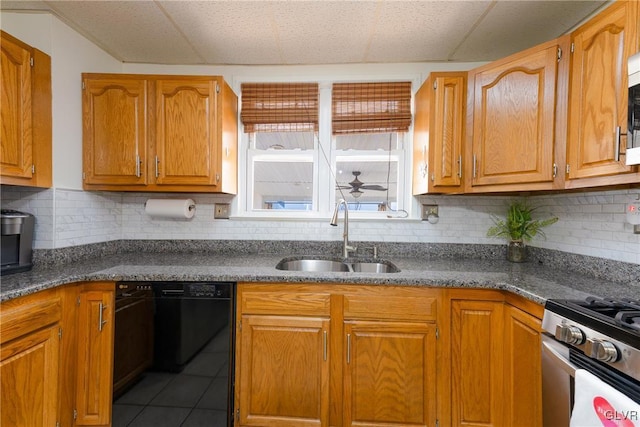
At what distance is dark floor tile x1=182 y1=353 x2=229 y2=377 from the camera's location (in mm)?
1576

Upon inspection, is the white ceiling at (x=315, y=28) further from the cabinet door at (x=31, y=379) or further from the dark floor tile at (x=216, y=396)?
the dark floor tile at (x=216, y=396)

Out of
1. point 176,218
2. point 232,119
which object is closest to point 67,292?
point 176,218

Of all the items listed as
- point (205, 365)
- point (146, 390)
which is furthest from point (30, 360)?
point (205, 365)

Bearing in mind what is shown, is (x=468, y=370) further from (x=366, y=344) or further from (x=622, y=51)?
(x=622, y=51)

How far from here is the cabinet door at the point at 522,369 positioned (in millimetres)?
1352

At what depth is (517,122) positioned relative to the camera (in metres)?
1.67

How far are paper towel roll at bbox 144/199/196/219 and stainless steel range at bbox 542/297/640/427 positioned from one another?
211 cm

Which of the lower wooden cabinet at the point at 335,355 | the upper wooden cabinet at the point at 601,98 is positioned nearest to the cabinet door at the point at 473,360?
the lower wooden cabinet at the point at 335,355

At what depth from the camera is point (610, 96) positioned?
1.26 m

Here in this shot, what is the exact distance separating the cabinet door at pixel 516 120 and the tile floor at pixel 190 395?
1754mm

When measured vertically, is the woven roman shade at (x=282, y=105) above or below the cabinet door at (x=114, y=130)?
above

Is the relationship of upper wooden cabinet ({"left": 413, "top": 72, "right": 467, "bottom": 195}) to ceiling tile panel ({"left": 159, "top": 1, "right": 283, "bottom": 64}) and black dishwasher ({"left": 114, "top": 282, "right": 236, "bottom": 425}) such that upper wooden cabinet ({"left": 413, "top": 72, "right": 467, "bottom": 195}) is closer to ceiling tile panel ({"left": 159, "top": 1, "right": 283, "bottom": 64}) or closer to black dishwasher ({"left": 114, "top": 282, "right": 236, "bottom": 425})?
ceiling tile panel ({"left": 159, "top": 1, "right": 283, "bottom": 64})

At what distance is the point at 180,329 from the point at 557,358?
1677 mm

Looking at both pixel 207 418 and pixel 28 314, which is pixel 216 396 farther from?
pixel 28 314
